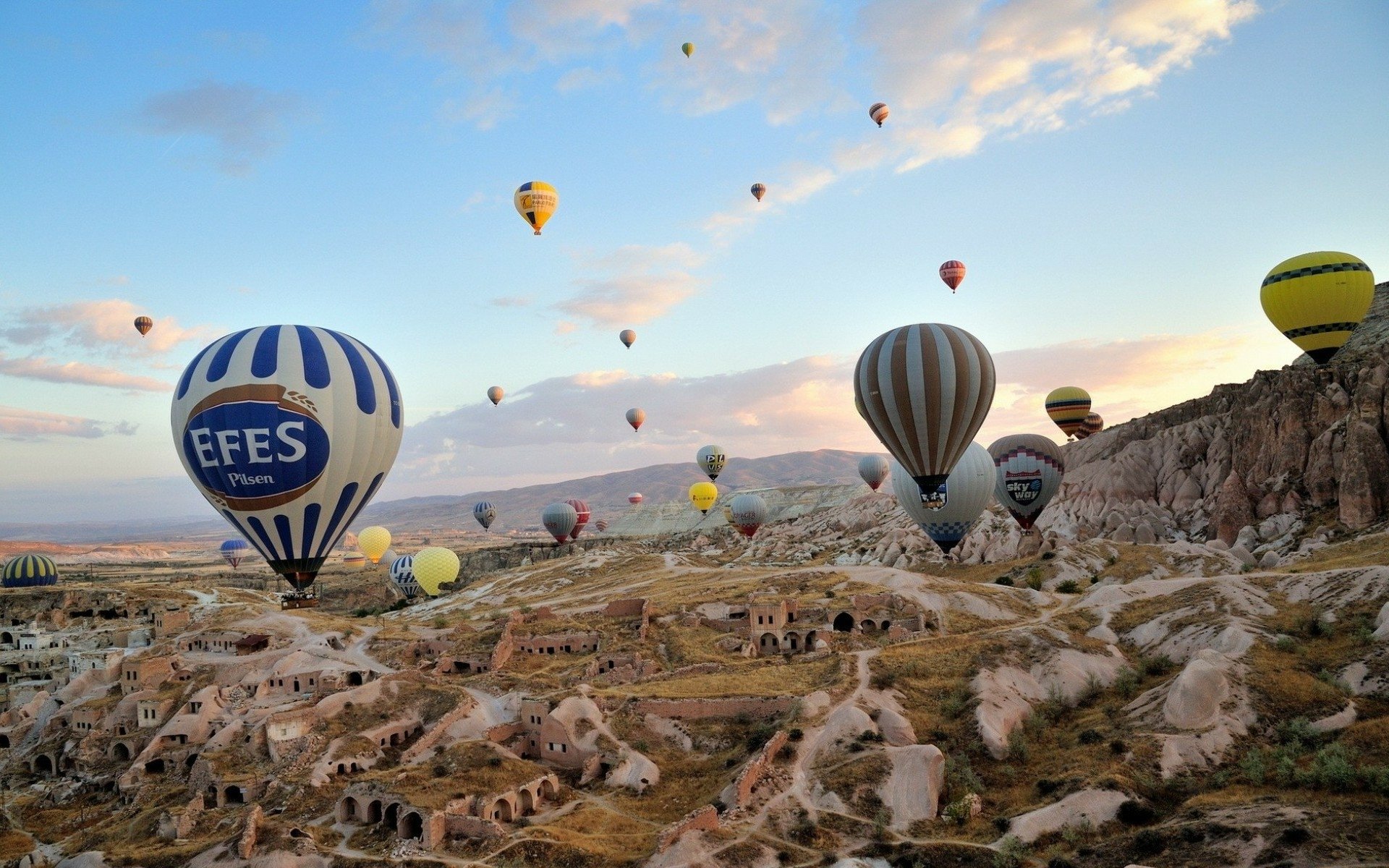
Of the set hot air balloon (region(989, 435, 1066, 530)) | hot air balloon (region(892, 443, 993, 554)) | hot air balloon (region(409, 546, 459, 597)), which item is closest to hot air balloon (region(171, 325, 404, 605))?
hot air balloon (region(892, 443, 993, 554))

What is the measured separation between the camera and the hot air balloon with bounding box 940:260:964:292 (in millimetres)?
88000

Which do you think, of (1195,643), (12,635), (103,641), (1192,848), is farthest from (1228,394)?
(12,635)

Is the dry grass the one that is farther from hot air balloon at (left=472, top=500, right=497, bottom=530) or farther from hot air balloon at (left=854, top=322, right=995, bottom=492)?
hot air balloon at (left=472, top=500, right=497, bottom=530)

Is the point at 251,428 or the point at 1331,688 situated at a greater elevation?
the point at 251,428

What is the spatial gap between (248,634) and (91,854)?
110 ft

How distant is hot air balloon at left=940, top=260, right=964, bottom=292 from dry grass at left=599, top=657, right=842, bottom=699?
166ft

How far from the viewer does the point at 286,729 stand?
48500 millimetres

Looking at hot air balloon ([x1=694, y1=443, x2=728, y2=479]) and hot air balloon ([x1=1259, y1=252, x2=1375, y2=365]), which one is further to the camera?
hot air balloon ([x1=694, y1=443, x2=728, y2=479])

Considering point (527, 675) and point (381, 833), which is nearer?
point (381, 833)

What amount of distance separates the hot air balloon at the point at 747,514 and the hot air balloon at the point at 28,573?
9327 centimetres

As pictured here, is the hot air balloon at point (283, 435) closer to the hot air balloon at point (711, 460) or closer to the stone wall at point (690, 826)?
the stone wall at point (690, 826)

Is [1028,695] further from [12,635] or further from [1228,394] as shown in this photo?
[12,635]

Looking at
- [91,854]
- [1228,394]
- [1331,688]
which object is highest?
[1228,394]

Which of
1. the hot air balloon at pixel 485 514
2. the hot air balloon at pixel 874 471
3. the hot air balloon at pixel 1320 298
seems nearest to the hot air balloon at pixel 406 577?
the hot air balloon at pixel 485 514
